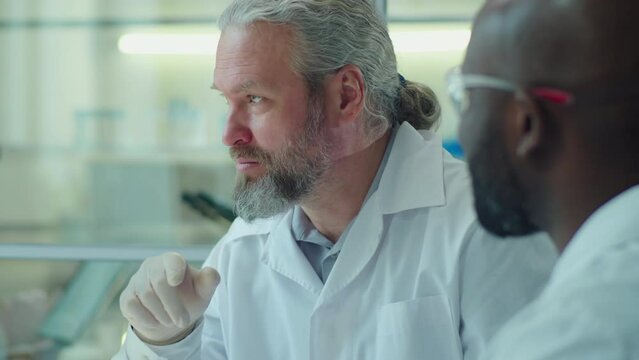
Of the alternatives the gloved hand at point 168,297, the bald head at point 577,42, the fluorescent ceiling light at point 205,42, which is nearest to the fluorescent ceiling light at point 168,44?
the fluorescent ceiling light at point 205,42

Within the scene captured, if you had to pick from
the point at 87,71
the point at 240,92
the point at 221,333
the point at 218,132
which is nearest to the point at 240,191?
the point at 240,92

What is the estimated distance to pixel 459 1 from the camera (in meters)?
3.24

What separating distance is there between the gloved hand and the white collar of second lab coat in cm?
17

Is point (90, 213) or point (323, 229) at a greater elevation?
point (323, 229)

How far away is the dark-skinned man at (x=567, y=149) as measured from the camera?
0.78 m

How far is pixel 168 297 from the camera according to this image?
1.56m

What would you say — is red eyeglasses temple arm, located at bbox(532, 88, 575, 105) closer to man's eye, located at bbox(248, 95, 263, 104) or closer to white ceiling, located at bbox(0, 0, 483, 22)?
man's eye, located at bbox(248, 95, 263, 104)

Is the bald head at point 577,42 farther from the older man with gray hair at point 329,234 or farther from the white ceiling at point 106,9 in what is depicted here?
the white ceiling at point 106,9

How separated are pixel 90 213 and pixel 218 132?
0.53 m

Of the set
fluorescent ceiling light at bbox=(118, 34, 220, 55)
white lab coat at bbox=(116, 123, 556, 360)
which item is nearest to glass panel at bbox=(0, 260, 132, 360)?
fluorescent ceiling light at bbox=(118, 34, 220, 55)

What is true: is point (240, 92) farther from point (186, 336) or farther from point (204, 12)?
point (204, 12)

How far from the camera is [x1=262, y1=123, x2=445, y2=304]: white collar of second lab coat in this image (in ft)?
5.31

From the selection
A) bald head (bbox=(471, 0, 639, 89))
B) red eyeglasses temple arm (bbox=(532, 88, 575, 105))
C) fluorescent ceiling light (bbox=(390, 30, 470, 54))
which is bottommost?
fluorescent ceiling light (bbox=(390, 30, 470, 54))

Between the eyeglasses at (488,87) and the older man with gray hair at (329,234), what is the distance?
58 centimetres
